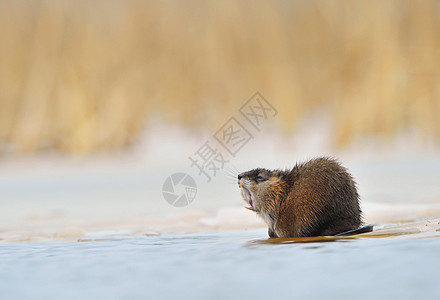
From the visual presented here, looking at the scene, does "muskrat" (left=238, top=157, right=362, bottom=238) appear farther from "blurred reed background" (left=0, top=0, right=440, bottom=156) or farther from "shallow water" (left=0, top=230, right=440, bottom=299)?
"blurred reed background" (left=0, top=0, right=440, bottom=156)

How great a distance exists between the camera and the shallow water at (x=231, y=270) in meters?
1.60

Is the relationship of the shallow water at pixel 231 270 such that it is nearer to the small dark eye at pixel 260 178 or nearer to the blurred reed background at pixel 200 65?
the small dark eye at pixel 260 178

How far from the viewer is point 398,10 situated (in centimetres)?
621

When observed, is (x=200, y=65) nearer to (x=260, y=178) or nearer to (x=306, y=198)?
(x=260, y=178)

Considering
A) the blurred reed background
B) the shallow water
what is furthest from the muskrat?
the blurred reed background

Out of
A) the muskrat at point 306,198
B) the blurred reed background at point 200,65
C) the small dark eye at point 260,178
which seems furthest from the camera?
the blurred reed background at point 200,65

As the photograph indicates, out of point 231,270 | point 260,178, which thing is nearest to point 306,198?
point 260,178

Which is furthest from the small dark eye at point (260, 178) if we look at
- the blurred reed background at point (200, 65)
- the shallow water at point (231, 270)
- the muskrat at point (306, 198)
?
the blurred reed background at point (200, 65)

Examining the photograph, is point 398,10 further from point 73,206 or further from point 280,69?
point 73,206

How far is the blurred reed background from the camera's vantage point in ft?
19.8

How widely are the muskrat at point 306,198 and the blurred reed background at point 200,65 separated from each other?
327 cm

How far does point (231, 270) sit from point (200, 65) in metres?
4.49

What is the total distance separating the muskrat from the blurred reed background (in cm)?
327

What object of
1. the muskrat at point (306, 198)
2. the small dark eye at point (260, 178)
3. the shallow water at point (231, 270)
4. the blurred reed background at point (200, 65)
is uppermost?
the blurred reed background at point (200, 65)
